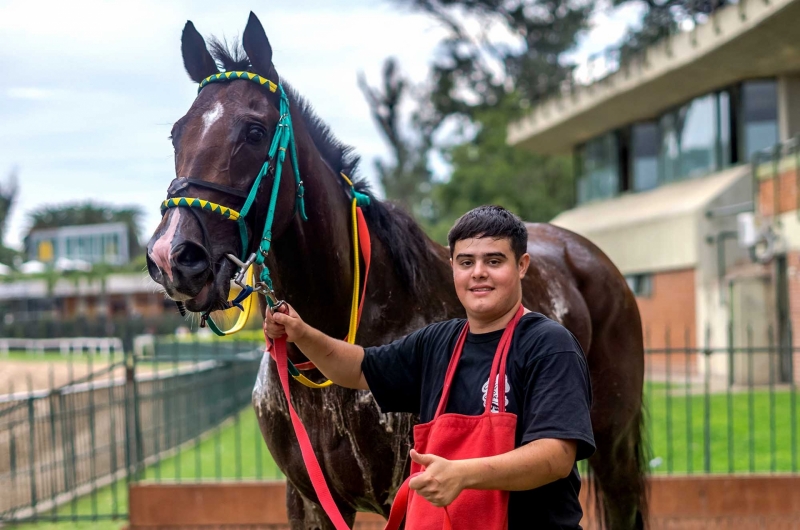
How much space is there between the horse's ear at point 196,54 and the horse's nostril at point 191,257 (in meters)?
0.83

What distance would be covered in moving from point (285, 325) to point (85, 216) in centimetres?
7539

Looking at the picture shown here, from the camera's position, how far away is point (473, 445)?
2.07 metres

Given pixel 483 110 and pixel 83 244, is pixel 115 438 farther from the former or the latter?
pixel 83 244

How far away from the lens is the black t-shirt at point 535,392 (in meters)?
2.00

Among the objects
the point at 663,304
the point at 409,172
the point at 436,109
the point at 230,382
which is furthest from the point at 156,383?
the point at 409,172

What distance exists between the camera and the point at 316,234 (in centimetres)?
297

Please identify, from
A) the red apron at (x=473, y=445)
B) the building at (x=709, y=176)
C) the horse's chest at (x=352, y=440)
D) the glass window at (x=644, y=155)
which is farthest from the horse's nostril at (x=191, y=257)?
the glass window at (x=644, y=155)

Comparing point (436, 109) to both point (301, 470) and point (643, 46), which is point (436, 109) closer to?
point (643, 46)

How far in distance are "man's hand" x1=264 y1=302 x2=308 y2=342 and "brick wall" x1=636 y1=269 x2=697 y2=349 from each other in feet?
51.9

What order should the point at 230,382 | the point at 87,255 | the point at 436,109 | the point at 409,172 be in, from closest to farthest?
the point at 230,382 → the point at 436,109 → the point at 409,172 → the point at 87,255

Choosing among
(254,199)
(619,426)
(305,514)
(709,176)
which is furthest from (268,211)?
(709,176)

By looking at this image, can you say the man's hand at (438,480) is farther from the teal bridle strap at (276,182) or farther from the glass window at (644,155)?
the glass window at (644,155)

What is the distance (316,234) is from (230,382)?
11323mm

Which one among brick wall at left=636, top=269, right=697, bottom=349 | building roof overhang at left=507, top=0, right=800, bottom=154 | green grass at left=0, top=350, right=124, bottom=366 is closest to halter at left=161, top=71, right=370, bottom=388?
building roof overhang at left=507, top=0, right=800, bottom=154
